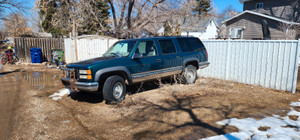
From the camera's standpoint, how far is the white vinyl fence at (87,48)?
36.3ft

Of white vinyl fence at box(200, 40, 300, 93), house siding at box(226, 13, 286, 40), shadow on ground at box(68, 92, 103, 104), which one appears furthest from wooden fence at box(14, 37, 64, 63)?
house siding at box(226, 13, 286, 40)

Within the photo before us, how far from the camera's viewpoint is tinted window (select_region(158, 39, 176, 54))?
21.7 feet

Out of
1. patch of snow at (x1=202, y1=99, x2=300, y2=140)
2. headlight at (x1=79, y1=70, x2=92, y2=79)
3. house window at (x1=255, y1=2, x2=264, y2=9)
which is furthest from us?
house window at (x1=255, y1=2, x2=264, y2=9)

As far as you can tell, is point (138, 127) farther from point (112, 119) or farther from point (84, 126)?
point (84, 126)

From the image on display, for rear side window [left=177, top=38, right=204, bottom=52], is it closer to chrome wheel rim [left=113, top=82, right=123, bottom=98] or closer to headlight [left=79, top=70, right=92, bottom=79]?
chrome wheel rim [left=113, top=82, right=123, bottom=98]

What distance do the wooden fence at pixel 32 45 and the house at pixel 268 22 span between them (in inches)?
660

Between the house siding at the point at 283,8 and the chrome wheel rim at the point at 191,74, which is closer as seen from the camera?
the chrome wheel rim at the point at 191,74

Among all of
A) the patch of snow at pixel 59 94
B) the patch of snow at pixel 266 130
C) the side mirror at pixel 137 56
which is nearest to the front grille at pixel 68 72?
the patch of snow at pixel 59 94

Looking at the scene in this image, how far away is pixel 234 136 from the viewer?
357 cm

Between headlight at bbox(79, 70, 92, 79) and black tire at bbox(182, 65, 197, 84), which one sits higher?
headlight at bbox(79, 70, 92, 79)

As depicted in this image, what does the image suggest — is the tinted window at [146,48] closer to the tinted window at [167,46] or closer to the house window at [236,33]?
the tinted window at [167,46]

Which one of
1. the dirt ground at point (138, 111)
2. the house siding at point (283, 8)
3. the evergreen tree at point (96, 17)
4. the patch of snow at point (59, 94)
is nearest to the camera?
the dirt ground at point (138, 111)

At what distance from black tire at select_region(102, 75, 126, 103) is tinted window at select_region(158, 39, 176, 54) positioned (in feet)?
5.97

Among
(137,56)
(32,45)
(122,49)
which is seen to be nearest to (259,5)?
(122,49)
